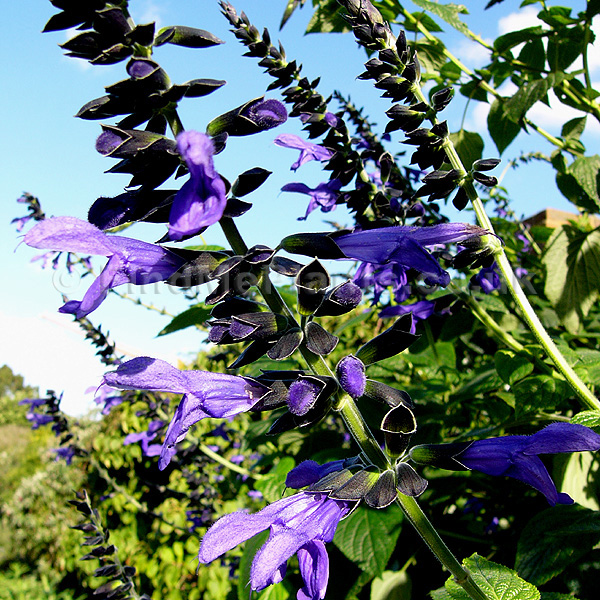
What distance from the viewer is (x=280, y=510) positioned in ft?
3.11

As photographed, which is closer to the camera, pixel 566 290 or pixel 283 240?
pixel 283 240

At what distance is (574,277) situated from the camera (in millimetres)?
1912

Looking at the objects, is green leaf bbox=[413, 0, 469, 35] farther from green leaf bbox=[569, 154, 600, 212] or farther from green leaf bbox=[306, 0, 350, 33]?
green leaf bbox=[569, 154, 600, 212]

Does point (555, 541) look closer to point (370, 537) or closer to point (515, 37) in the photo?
point (370, 537)

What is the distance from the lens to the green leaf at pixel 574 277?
1893 mm

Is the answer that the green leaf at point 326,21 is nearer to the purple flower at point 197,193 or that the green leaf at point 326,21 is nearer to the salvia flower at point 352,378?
the purple flower at point 197,193

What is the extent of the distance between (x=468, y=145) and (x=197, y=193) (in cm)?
129

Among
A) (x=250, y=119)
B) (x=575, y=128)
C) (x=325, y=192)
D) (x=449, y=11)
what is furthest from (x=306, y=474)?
(x=575, y=128)

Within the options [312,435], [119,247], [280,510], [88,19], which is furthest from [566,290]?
[88,19]

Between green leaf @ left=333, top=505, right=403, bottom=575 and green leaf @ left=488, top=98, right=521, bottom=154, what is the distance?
1.42 m

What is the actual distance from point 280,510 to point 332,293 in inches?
16.0

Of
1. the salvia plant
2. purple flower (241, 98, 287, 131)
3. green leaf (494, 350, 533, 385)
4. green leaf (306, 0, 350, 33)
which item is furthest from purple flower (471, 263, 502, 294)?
green leaf (306, 0, 350, 33)

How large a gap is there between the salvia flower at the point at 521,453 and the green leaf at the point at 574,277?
44.6 inches

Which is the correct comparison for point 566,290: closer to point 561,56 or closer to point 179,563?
point 561,56
